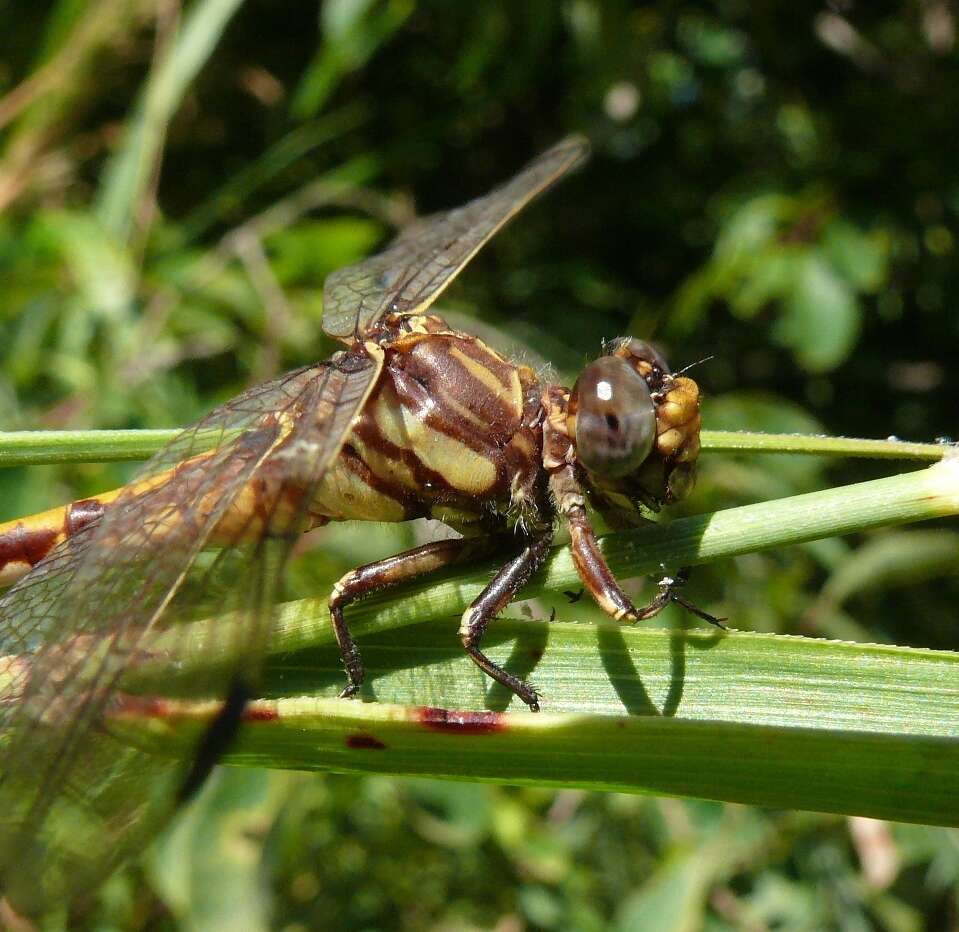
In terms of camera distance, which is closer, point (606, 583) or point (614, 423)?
point (606, 583)

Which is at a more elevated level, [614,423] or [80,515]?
[80,515]

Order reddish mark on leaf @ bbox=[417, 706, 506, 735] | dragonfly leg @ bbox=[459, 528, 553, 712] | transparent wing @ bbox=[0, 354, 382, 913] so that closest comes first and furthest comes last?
reddish mark on leaf @ bbox=[417, 706, 506, 735], transparent wing @ bbox=[0, 354, 382, 913], dragonfly leg @ bbox=[459, 528, 553, 712]

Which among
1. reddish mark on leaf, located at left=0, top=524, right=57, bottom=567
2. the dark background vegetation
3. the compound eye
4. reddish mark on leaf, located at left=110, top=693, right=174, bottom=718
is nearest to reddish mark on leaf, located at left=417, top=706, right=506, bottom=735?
reddish mark on leaf, located at left=110, top=693, right=174, bottom=718

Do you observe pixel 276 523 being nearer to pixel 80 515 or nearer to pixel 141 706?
pixel 141 706

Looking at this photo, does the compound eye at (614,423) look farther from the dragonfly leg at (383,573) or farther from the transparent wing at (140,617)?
the transparent wing at (140,617)

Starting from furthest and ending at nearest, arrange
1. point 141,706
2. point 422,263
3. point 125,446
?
point 422,263, point 125,446, point 141,706

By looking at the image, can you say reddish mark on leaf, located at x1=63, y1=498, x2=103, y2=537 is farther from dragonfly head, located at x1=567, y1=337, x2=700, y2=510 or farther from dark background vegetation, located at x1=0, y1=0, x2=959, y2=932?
dragonfly head, located at x1=567, y1=337, x2=700, y2=510

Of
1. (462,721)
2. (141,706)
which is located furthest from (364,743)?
(141,706)
